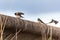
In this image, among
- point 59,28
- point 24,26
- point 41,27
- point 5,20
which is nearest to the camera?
point 5,20

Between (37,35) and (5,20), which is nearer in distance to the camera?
(5,20)

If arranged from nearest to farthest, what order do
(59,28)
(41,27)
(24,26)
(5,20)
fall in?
(5,20) → (24,26) → (41,27) → (59,28)

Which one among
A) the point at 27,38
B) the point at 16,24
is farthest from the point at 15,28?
the point at 27,38

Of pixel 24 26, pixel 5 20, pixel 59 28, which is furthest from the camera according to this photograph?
pixel 59 28

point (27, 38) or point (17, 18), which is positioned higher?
point (17, 18)

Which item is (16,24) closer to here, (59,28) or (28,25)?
(28,25)

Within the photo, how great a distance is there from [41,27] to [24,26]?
0.55 meters

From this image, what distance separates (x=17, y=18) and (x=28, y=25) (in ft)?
0.95

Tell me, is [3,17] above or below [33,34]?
above

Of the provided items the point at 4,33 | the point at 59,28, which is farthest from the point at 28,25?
the point at 59,28

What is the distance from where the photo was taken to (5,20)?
550 cm

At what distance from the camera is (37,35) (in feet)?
20.7

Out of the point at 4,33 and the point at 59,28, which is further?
the point at 59,28

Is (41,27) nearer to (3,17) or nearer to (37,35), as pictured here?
(37,35)
